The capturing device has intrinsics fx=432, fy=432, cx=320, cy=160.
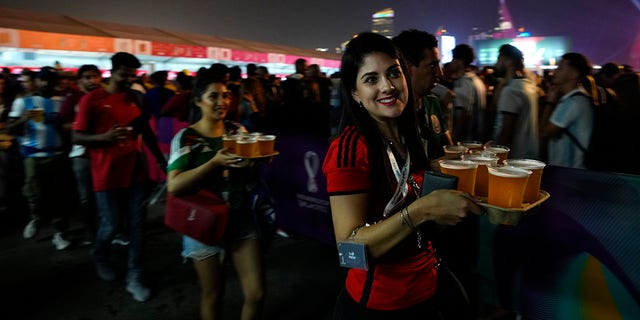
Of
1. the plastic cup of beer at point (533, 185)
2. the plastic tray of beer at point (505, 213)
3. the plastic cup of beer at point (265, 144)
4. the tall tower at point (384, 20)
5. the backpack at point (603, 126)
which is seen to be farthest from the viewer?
the tall tower at point (384, 20)

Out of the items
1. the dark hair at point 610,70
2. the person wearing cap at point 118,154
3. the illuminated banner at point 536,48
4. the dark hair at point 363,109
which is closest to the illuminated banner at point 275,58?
the dark hair at point 610,70

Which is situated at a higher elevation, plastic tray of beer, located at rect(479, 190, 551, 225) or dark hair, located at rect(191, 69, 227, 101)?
dark hair, located at rect(191, 69, 227, 101)

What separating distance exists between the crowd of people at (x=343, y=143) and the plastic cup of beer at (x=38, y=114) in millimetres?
13

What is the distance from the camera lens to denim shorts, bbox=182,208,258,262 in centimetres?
317

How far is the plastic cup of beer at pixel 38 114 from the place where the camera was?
6082 millimetres

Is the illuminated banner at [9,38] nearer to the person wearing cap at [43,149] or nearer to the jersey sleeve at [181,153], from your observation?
the person wearing cap at [43,149]

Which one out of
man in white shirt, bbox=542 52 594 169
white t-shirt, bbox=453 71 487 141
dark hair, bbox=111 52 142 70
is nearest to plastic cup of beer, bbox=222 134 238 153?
dark hair, bbox=111 52 142 70

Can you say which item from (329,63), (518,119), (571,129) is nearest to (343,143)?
(571,129)

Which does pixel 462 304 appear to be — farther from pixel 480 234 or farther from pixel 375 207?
pixel 480 234

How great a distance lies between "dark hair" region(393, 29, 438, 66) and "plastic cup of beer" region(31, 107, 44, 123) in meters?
5.25

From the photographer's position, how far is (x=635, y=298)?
3008 mm

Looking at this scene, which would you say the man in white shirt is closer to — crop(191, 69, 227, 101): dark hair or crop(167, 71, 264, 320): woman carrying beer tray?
crop(167, 71, 264, 320): woman carrying beer tray

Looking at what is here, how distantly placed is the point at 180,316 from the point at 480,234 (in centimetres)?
303

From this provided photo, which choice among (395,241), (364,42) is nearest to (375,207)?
(395,241)
